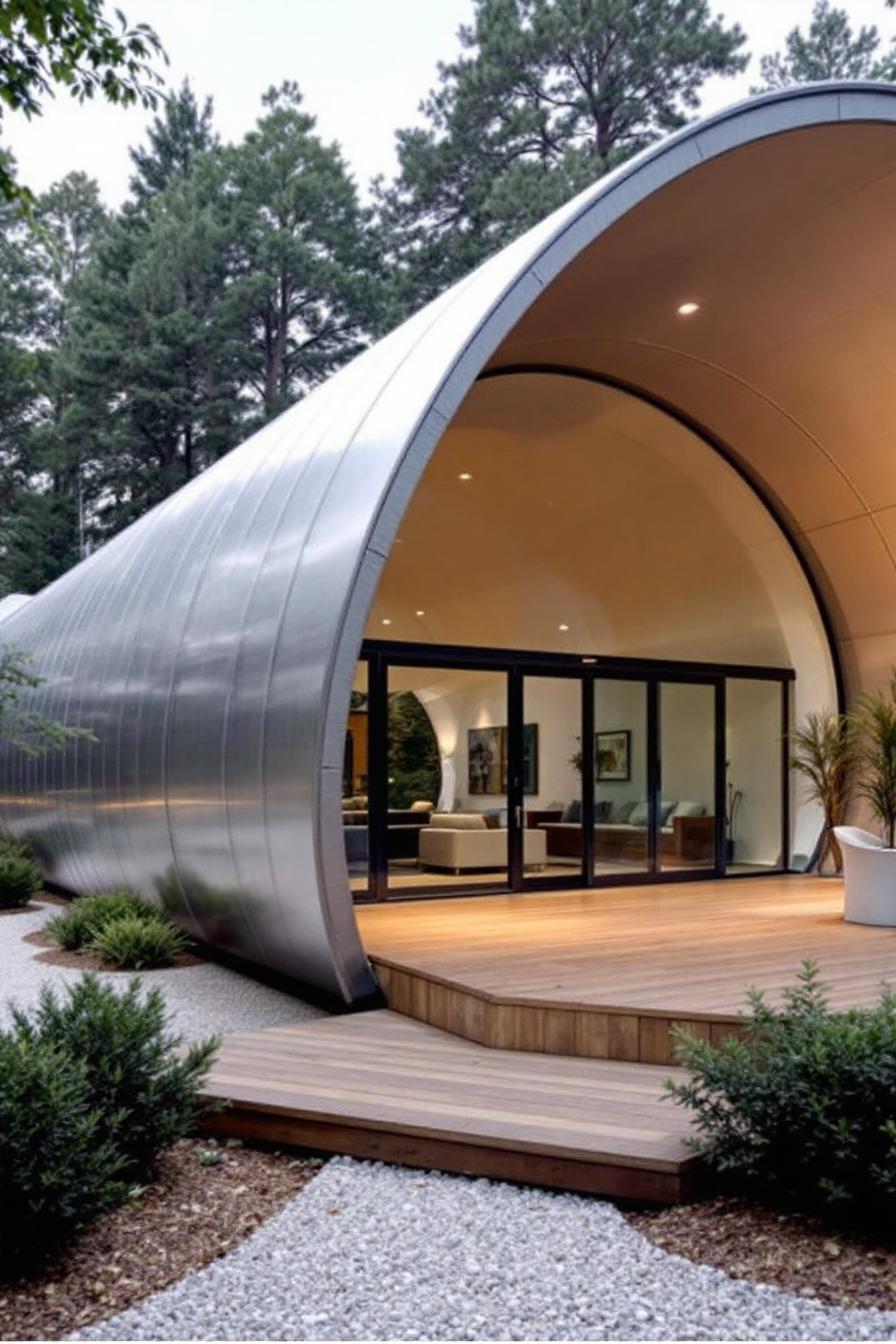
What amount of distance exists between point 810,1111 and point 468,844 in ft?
21.6

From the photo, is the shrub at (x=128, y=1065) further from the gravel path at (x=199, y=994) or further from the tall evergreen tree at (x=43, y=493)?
the tall evergreen tree at (x=43, y=493)

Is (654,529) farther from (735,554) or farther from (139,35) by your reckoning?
(139,35)

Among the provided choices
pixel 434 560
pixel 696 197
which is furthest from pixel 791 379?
pixel 434 560

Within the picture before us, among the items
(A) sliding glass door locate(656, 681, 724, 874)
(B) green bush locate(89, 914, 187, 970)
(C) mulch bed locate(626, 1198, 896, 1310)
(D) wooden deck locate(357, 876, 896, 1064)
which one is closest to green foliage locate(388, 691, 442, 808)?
(D) wooden deck locate(357, 876, 896, 1064)

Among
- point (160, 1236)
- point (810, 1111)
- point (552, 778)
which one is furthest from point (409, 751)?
point (810, 1111)

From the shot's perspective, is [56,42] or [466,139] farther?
[466,139]

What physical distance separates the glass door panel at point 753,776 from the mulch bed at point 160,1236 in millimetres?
8233

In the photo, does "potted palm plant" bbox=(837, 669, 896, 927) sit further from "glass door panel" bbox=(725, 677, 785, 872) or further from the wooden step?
the wooden step

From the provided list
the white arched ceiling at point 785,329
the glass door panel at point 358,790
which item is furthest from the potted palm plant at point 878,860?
the glass door panel at point 358,790

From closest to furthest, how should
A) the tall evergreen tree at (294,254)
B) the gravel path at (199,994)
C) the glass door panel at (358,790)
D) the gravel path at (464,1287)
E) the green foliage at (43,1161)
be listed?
the gravel path at (464,1287), the green foliage at (43,1161), the gravel path at (199,994), the glass door panel at (358,790), the tall evergreen tree at (294,254)

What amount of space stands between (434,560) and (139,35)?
878cm

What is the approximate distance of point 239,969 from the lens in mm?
7898

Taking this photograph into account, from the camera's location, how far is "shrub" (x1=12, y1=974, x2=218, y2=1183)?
3.84 m

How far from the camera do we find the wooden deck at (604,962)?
519 centimetres
